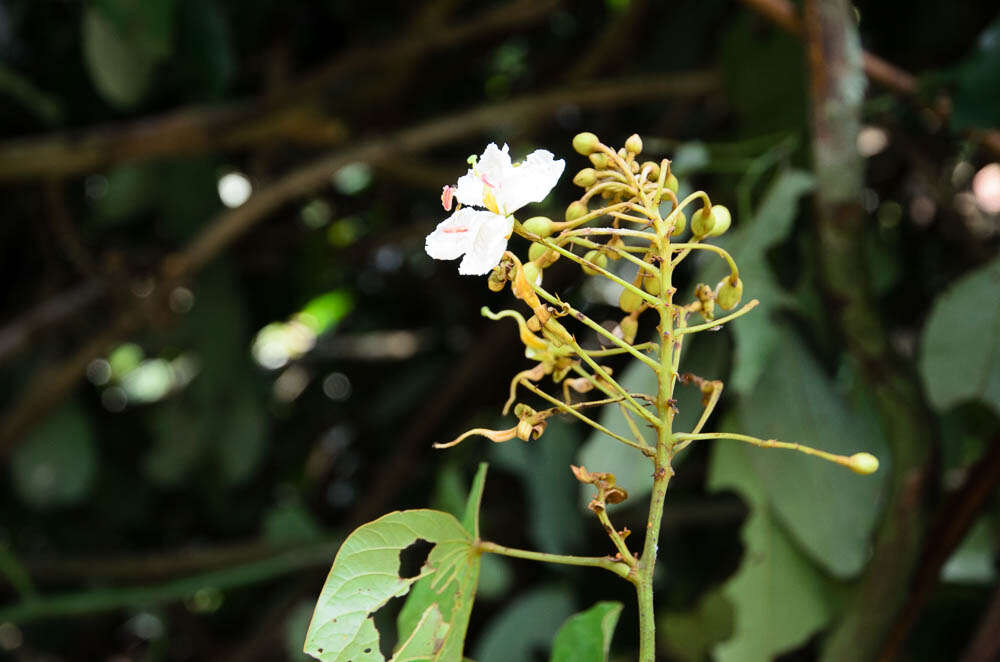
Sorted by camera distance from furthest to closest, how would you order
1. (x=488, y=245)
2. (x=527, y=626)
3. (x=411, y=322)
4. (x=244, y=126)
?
(x=411, y=322) → (x=244, y=126) → (x=527, y=626) → (x=488, y=245)

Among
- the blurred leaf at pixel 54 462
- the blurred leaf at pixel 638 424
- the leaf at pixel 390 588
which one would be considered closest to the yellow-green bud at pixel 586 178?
the leaf at pixel 390 588

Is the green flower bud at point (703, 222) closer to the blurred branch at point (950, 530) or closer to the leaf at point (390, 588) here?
the leaf at point (390, 588)

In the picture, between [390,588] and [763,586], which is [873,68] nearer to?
[763,586]

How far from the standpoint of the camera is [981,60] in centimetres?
61

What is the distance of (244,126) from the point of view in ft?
3.12

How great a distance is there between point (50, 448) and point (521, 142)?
1.91 ft

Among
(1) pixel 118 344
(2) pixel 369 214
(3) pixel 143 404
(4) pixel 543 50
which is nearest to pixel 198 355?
(1) pixel 118 344

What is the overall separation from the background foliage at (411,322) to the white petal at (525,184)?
169 millimetres

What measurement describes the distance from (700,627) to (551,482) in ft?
0.58

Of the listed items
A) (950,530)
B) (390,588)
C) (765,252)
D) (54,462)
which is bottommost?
(54,462)

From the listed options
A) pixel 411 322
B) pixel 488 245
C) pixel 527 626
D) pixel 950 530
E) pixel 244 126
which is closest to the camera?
pixel 488 245

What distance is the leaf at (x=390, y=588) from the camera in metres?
0.30

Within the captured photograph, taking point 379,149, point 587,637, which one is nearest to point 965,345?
point 587,637

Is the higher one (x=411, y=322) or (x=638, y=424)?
(x=638, y=424)
